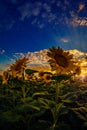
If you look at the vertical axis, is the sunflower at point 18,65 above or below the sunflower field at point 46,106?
above

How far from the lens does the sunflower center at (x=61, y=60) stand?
5.06 m

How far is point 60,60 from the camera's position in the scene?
521 centimetres

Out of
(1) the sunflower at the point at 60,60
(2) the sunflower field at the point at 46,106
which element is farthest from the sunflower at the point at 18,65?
(1) the sunflower at the point at 60,60

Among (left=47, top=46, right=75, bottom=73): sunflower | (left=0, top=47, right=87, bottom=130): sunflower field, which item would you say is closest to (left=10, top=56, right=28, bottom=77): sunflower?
(left=0, top=47, right=87, bottom=130): sunflower field

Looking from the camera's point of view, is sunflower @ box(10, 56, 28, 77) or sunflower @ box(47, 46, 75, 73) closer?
sunflower @ box(47, 46, 75, 73)

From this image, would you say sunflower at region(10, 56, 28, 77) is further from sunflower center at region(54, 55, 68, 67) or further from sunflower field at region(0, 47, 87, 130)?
sunflower center at region(54, 55, 68, 67)

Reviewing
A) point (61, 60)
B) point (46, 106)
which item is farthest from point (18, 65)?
point (46, 106)

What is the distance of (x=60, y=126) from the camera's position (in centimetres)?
355

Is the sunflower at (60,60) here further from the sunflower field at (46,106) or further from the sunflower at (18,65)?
the sunflower at (18,65)

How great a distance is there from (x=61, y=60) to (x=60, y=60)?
3 cm

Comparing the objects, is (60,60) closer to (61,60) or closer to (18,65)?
(61,60)

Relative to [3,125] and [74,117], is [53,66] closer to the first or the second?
[74,117]

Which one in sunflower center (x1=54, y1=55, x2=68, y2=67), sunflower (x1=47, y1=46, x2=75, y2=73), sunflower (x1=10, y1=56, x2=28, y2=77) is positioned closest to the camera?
sunflower (x1=47, y1=46, x2=75, y2=73)

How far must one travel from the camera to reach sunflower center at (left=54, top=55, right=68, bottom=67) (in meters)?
5.06
